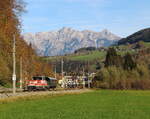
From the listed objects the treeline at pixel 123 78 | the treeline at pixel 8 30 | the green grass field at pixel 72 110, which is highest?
the treeline at pixel 8 30

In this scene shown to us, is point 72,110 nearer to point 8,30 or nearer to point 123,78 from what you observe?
point 8,30

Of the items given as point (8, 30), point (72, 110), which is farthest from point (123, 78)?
point (72, 110)

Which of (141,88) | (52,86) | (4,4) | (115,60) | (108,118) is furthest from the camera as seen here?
(115,60)

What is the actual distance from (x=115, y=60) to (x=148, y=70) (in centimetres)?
3576

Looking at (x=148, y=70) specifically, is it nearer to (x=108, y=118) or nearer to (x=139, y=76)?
(x=139, y=76)

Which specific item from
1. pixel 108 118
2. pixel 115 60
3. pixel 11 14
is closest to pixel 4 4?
pixel 11 14

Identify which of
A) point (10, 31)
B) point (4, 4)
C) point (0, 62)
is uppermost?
point (4, 4)

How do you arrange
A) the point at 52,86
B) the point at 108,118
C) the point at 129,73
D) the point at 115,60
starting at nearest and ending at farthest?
the point at 108,118, the point at 52,86, the point at 129,73, the point at 115,60

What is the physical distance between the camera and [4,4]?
57.3m

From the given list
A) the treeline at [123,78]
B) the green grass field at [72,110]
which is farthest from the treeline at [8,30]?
the treeline at [123,78]

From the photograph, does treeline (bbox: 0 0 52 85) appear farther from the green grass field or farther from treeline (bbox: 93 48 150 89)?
treeline (bbox: 93 48 150 89)

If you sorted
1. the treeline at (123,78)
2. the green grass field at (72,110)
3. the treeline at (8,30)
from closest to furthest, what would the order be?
the green grass field at (72,110), the treeline at (8,30), the treeline at (123,78)

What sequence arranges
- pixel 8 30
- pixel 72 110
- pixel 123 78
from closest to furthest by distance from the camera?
pixel 72 110
pixel 8 30
pixel 123 78

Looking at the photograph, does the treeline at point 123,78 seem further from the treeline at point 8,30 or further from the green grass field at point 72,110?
the green grass field at point 72,110
